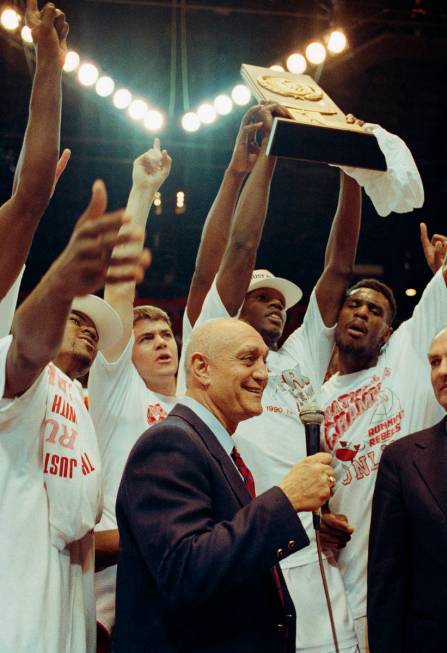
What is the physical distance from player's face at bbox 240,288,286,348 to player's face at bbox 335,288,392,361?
27cm

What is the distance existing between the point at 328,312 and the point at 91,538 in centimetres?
155

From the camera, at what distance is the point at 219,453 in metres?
1.74

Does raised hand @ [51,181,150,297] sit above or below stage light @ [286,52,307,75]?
below

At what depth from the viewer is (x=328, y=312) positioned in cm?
313

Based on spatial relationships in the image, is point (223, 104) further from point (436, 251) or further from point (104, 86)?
point (436, 251)

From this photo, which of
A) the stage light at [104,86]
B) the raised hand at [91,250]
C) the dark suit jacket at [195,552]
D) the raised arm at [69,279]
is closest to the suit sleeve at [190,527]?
the dark suit jacket at [195,552]

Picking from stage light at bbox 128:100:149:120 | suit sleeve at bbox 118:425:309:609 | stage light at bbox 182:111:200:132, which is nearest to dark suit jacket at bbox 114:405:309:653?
suit sleeve at bbox 118:425:309:609

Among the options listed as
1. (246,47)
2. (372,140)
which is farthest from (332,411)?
(246,47)

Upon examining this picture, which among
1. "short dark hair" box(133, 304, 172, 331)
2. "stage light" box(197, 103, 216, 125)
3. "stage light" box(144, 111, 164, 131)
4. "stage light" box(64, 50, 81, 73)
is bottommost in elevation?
"short dark hair" box(133, 304, 172, 331)

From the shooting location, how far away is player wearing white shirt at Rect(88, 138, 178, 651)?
7.97 ft

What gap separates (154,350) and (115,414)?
449 mm

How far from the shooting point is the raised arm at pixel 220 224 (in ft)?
10.3

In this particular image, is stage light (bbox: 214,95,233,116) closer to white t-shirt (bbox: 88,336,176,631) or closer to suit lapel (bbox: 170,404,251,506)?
white t-shirt (bbox: 88,336,176,631)

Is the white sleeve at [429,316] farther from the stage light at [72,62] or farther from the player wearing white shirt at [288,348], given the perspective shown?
the stage light at [72,62]
